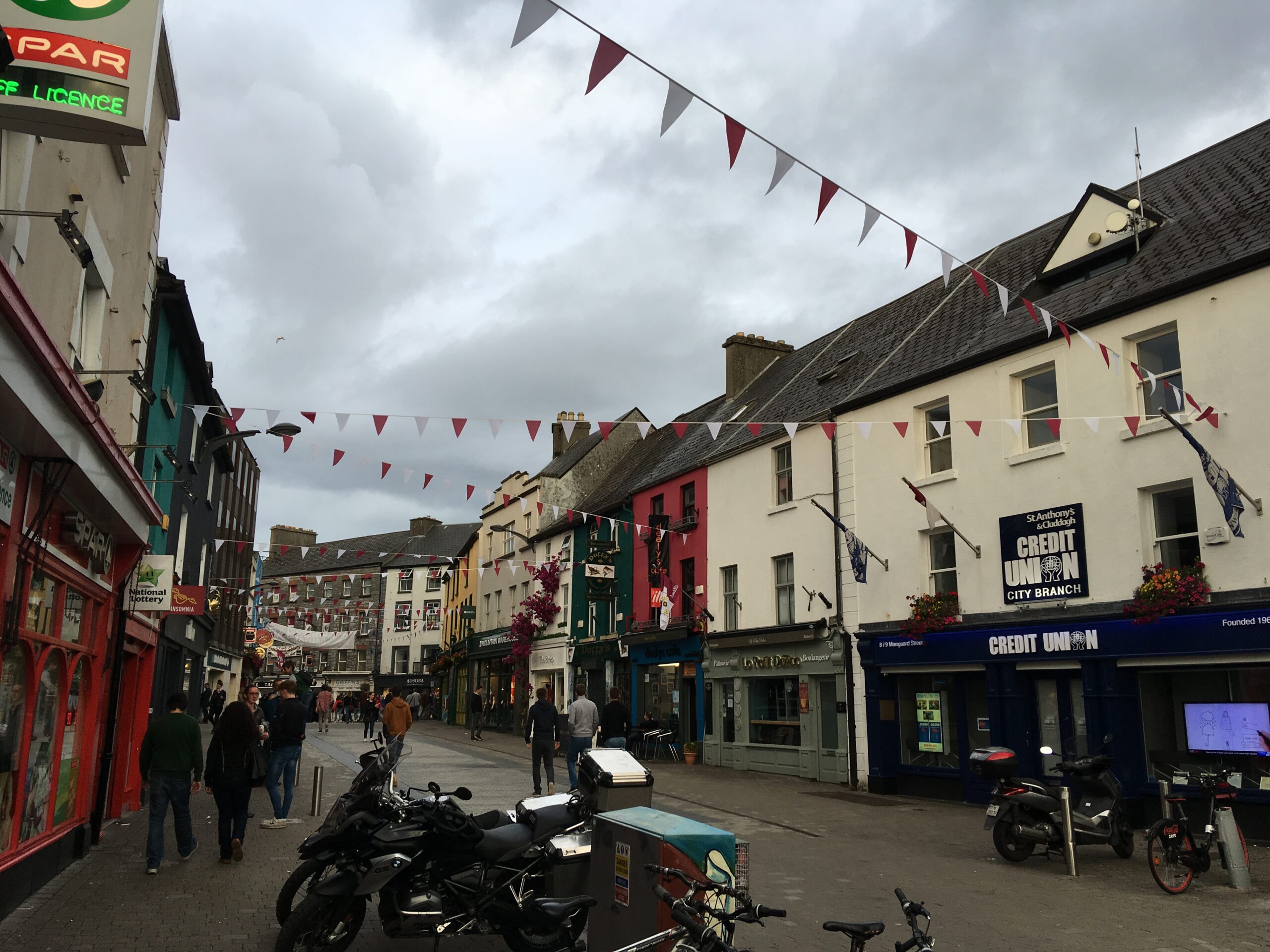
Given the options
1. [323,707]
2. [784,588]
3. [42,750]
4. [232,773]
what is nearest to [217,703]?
[323,707]

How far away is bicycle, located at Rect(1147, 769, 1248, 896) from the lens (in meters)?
8.78

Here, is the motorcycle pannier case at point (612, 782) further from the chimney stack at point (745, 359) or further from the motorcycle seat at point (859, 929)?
the chimney stack at point (745, 359)

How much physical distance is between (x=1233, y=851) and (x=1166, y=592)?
4.45 m

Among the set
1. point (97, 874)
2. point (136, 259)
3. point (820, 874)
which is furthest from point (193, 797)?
point (820, 874)

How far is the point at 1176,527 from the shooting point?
523 inches

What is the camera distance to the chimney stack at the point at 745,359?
1153 inches

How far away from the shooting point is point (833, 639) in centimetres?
1859

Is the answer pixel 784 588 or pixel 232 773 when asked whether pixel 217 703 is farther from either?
pixel 232 773

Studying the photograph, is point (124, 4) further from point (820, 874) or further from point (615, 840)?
point (820, 874)

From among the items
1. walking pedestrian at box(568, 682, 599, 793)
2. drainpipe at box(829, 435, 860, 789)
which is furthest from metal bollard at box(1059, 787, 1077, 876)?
drainpipe at box(829, 435, 860, 789)

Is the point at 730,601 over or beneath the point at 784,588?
beneath

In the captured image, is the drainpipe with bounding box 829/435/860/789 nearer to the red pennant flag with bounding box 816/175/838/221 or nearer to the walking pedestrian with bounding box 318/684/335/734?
the red pennant flag with bounding box 816/175/838/221

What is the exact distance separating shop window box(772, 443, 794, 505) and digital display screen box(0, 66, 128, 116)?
658 inches

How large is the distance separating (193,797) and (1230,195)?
61.0ft
